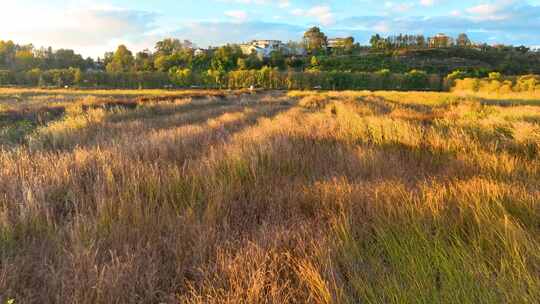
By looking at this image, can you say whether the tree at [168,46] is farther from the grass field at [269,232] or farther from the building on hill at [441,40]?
the grass field at [269,232]

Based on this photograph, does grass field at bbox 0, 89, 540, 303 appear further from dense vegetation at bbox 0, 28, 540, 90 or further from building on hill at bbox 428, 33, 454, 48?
building on hill at bbox 428, 33, 454, 48

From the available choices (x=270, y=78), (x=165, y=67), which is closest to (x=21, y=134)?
(x=270, y=78)

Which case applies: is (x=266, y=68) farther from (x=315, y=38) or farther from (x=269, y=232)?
(x=315, y=38)

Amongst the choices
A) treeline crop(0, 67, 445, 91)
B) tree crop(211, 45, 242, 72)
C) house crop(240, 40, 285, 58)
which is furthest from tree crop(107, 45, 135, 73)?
house crop(240, 40, 285, 58)

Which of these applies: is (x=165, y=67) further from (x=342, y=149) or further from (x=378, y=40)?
(x=342, y=149)

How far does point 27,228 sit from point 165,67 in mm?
102836

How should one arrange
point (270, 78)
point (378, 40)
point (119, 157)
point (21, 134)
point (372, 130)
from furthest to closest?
point (378, 40)
point (270, 78)
point (21, 134)
point (372, 130)
point (119, 157)

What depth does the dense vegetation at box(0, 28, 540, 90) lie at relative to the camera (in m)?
70.6

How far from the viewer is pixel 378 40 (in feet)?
449

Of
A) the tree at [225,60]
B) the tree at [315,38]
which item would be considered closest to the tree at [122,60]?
the tree at [225,60]

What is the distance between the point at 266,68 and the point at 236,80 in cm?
790

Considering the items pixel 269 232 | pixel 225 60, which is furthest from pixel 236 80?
pixel 269 232

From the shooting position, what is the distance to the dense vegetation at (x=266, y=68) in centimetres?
7062

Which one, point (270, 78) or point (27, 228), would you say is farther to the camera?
point (270, 78)
